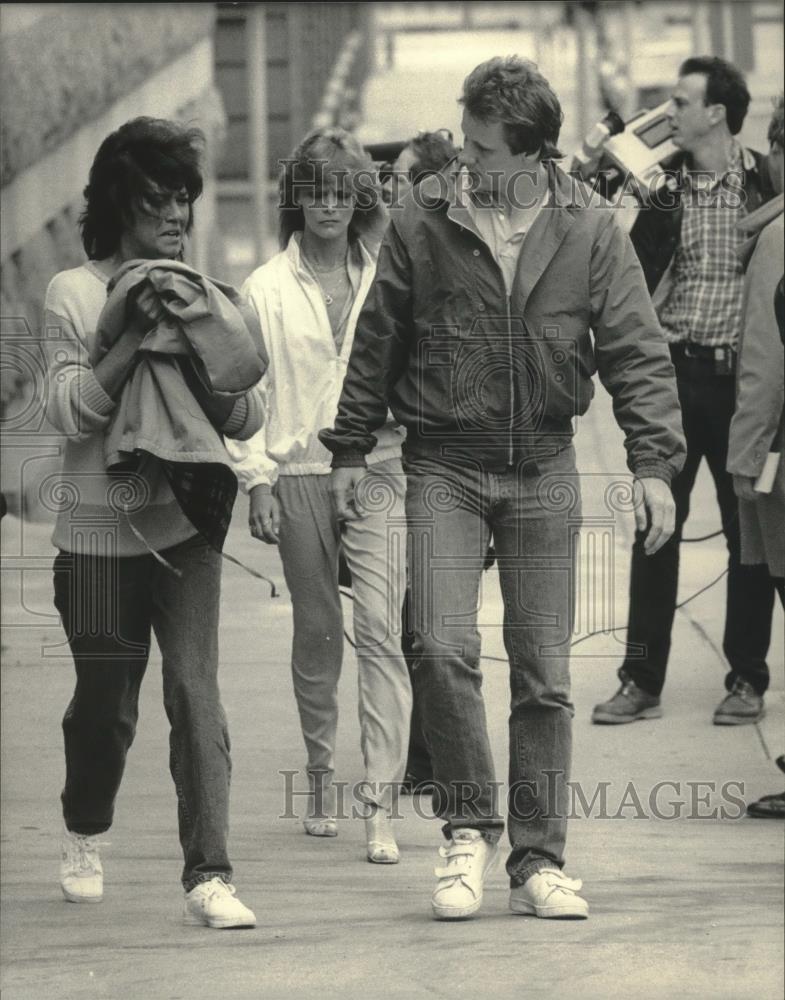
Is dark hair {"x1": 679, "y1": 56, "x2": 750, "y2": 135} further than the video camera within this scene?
Yes

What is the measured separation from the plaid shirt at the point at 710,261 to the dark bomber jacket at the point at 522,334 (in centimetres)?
120

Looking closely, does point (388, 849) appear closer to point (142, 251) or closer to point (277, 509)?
point (277, 509)

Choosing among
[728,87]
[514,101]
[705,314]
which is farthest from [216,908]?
[728,87]

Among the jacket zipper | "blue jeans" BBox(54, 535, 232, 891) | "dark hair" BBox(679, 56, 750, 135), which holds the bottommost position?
"blue jeans" BBox(54, 535, 232, 891)

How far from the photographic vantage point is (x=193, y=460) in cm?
447

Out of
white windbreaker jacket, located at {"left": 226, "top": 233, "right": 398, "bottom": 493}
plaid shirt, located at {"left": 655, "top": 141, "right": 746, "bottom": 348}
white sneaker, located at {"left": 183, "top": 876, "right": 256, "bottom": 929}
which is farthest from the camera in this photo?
plaid shirt, located at {"left": 655, "top": 141, "right": 746, "bottom": 348}

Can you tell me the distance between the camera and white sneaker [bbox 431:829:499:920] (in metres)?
4.70

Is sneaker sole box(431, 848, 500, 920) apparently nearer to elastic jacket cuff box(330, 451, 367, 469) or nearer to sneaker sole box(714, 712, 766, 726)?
elastic jacket cuff box(330, 451, 367, 469)

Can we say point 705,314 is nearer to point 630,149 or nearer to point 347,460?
point 630,149

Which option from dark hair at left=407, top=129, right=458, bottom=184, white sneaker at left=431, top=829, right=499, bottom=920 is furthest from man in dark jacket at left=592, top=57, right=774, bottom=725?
white sneaker at left=431, top=829, right=499, bottom=920

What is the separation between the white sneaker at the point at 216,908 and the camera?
15.3ft

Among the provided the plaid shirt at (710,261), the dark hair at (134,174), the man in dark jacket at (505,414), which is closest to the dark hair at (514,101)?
the man in dark jacket at (505,414)

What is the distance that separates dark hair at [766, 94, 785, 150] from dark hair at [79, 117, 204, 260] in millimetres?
1510

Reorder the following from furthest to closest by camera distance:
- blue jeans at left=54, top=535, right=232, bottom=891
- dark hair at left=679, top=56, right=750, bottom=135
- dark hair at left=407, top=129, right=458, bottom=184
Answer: dark hair at left=679, top=56, right=750, bottom=135, dark hair at left=407, top=129, right=458, bottom=184, blue jeans at left=54, top=535, right=232, bottom=891
